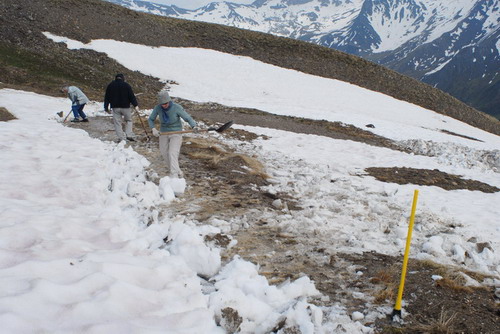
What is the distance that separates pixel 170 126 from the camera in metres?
9.30

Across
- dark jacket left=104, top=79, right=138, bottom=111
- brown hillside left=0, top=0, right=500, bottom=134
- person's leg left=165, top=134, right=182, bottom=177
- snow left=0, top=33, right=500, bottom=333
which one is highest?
brown hillside left=0, top=0, right=500, bottom=134

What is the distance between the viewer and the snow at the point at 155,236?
11.9 feet

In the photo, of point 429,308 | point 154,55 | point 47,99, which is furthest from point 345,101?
point 429,308

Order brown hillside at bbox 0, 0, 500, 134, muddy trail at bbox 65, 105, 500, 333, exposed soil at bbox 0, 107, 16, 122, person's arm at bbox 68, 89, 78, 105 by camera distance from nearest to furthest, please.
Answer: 1. muddy trail at bbox 65, 105, 500, 333
2. exposed soil at bbox 0, 107, 16, 122
3. person's arm at bbox 68, 89, 78, 105
4. brown hillside at bbox 0, 0, 500, 134

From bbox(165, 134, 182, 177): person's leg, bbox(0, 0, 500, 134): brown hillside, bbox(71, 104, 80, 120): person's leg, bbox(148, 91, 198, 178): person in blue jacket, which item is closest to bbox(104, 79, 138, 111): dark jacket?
bbox(71, 104, 80, 120): person's leg

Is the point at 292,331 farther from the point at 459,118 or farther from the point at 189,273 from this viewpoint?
the point at 459,118

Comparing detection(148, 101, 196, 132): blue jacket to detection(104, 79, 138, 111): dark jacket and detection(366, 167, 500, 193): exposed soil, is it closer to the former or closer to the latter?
detection(104, 79, 138, 111): dark jacket

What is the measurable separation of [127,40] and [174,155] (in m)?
36.9

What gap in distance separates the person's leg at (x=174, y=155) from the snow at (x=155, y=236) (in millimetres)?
730

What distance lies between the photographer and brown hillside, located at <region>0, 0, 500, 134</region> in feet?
83.6

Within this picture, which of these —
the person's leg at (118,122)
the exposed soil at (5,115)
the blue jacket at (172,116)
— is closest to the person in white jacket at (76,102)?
the exposed soil at (5,115)

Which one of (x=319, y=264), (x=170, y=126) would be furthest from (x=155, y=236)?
(x=170, y=126)

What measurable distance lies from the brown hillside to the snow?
12.3 m

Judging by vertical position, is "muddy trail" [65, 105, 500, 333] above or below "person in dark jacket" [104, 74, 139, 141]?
below
